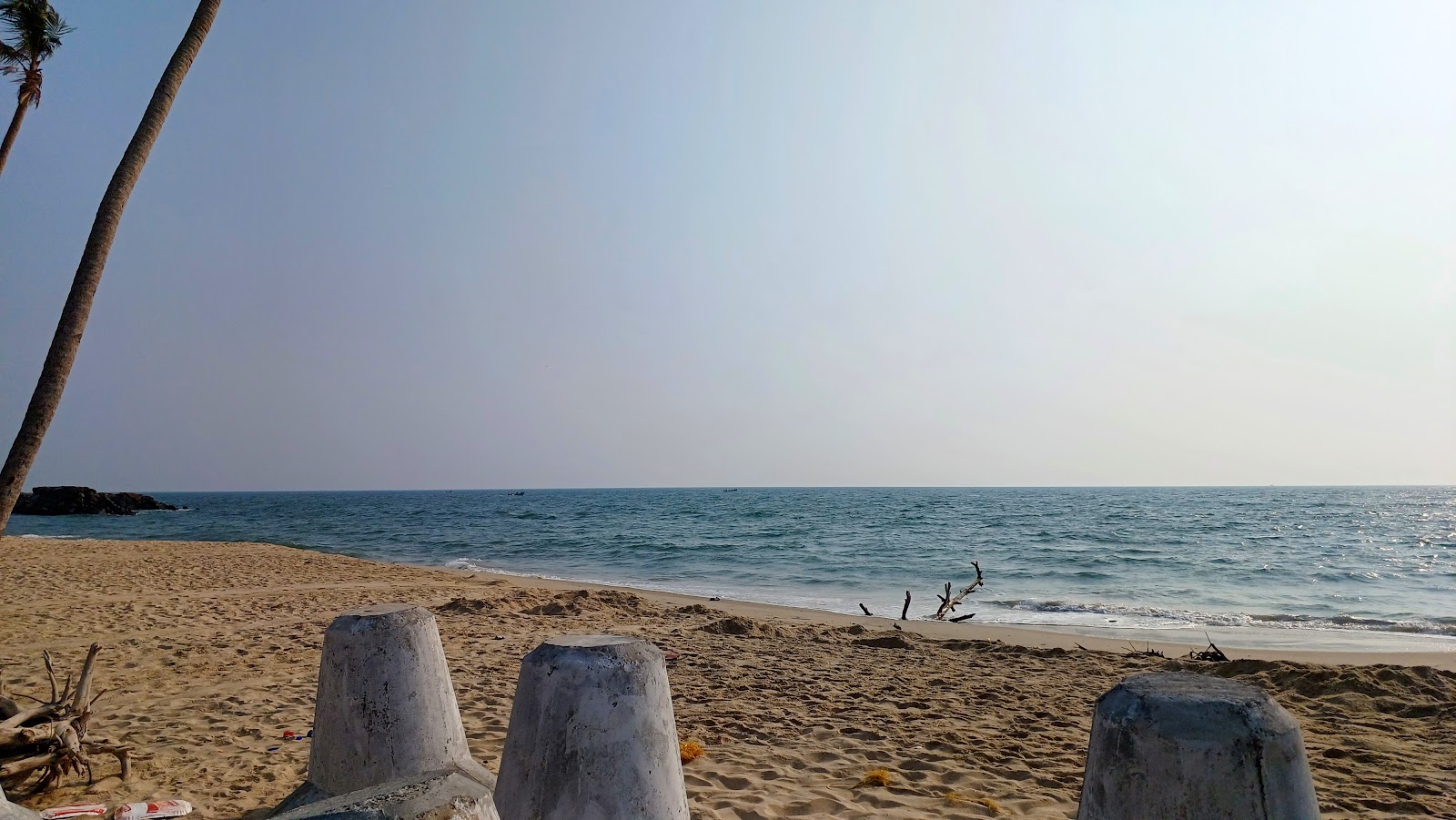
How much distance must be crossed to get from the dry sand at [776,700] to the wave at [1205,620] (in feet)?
10.6

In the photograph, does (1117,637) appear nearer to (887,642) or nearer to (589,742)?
(887,642)

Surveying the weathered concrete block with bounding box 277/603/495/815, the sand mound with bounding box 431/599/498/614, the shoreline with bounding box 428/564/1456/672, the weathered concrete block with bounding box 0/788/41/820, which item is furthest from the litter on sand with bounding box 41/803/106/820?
the shoreline with bounding box 428/564/1456/672

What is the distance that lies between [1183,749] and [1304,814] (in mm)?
361

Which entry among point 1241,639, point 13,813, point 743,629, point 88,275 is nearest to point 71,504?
point 743,629

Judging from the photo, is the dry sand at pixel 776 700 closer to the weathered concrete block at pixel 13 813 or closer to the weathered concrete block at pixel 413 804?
the weathered concrete block at pixel 13 813

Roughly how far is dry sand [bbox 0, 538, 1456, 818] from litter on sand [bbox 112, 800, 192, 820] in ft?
0.53

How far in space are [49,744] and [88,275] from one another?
265cm

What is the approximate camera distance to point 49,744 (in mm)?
4551

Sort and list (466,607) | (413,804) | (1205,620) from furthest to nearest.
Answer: (1205,620) → (466,607) → (413,804)

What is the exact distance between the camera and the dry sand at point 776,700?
4.93 meters

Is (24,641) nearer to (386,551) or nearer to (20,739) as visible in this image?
(20,739)

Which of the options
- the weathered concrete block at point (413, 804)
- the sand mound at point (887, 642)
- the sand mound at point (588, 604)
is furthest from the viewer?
the sand mound at point (588, 604)

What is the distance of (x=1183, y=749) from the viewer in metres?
2.13

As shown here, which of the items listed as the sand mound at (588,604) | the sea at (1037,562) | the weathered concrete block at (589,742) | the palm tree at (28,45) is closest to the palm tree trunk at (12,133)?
the palm tree at (28,45)
